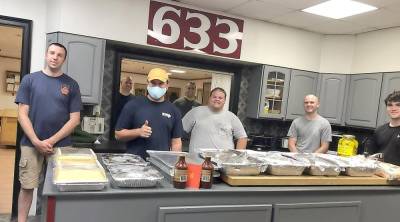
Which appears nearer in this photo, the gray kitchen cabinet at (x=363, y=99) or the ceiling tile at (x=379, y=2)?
the ceiling tile at (x=379, y=2)

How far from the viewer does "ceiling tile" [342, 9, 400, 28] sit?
357 cm

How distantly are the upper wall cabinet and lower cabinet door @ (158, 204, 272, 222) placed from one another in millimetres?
2178

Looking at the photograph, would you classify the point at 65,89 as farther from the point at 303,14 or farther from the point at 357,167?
the point at 303,14

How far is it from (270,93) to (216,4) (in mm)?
1373

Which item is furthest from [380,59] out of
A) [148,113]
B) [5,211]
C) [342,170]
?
[5,211]

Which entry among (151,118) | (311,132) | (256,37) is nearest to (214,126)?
(151,118)

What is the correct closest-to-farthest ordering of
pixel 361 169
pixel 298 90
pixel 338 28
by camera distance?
1. pixel 361 169
2. pixel 338 28
3. pixel 298 90

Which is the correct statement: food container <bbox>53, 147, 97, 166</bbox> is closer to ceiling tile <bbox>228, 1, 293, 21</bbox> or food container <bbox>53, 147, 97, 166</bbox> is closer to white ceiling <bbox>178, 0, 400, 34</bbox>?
white ceiling <bbox>178, 0, 400, 34</bbox>

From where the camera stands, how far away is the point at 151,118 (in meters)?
2.37

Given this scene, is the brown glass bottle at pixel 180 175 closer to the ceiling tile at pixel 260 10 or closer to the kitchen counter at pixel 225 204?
the kitchen counter at pixel 225 204

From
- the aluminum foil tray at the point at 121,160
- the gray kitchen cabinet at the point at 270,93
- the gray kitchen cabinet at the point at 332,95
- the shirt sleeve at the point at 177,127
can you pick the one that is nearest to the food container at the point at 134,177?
the aluminum foil tray at the point at 121,160

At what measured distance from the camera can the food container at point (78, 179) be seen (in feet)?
4.23

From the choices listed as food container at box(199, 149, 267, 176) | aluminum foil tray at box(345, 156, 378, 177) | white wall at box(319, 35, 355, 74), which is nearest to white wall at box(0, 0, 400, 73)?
white wall at box(319, 35, 355, 74)

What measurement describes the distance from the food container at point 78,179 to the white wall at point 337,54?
3.96m
